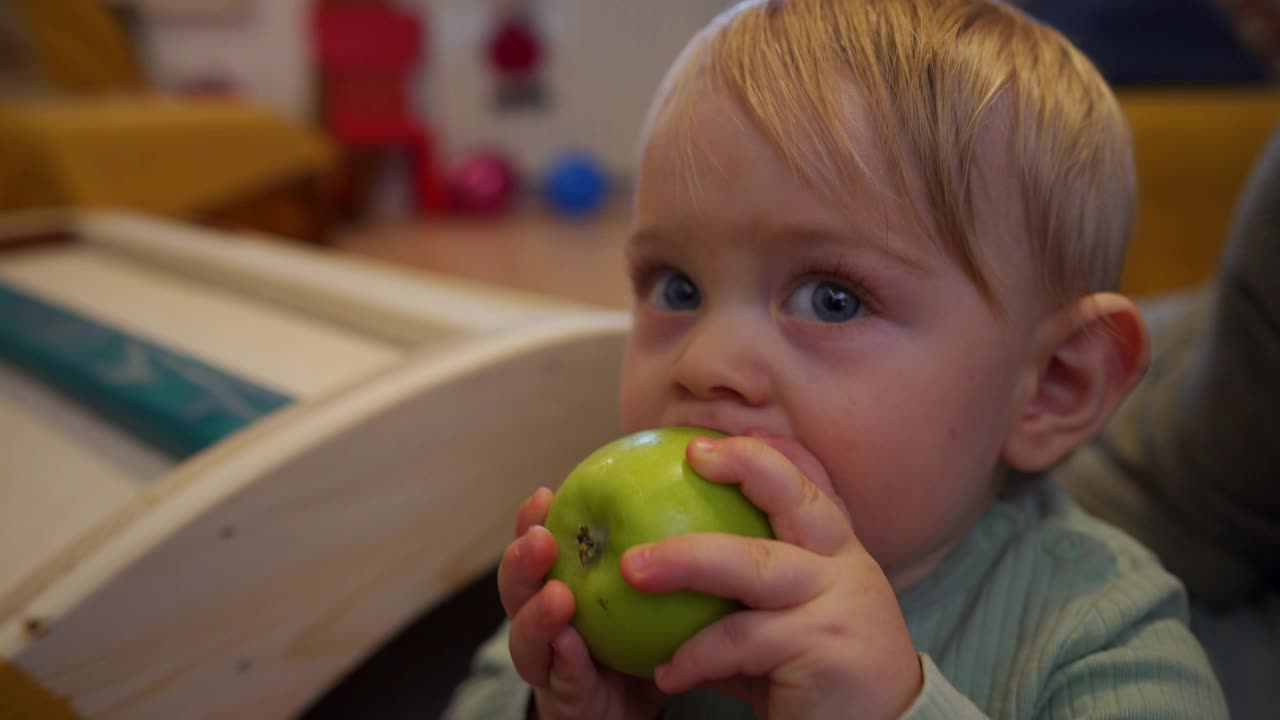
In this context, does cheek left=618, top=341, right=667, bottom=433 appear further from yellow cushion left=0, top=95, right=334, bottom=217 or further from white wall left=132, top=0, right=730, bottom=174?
white wall left=132, top=0, right=730, bottom=174

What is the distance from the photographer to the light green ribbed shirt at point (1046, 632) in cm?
53

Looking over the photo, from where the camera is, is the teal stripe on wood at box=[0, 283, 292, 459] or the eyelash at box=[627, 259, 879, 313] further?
the teal stripe on wood at box=[0, 283, 292, 459]

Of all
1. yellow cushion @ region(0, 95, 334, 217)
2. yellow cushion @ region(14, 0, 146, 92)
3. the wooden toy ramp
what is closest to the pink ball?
yellow cushion @ region(0, 95, 334, 217)

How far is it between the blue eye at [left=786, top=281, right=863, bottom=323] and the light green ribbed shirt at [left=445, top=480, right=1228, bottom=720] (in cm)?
19

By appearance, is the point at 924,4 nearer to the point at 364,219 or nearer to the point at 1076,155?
the point at 1076,155

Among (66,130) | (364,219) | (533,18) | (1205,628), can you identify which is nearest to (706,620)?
(1205,628)

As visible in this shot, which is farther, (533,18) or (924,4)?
(533,18)

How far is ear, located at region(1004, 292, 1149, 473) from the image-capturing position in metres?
0.59

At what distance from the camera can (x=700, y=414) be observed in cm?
53

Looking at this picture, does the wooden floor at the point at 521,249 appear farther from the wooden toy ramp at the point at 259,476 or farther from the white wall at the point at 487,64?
the wooden toy ramp at the point at 259,476

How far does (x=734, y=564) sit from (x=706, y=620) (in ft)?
0.12

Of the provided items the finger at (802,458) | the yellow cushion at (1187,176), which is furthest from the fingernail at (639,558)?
the yellow cushion at (1187,176)

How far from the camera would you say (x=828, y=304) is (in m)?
0.54

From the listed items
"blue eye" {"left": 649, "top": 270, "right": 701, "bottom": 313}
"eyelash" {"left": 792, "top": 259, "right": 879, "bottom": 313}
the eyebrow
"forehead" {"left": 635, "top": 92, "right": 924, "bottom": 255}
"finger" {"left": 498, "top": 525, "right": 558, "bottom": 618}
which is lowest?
"finger" {"left": 498, "top": 525, "right": 558, "bottom": 618}
